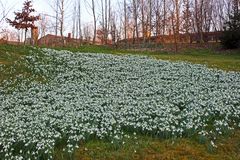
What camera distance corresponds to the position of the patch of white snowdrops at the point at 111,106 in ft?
30.9

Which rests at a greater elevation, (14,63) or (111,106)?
(14,63)

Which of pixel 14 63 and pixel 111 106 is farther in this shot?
pixel 14 63

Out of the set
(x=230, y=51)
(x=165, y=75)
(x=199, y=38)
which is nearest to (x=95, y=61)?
(x=165, y=75)

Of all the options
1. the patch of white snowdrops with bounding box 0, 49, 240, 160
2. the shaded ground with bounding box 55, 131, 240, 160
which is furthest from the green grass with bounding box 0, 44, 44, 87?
the shaded ground with bounding box 55, 131, 240, 160

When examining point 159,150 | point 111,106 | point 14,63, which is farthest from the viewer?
point 14,63

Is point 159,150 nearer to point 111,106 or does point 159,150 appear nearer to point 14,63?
point 111,106

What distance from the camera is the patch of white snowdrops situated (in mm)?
9431

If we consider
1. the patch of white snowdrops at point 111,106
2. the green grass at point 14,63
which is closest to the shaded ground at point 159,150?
the patch of white snowdrops at point 111,106

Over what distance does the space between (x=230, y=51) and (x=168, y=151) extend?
30.7 meters

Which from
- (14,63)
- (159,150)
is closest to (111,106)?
(159,150)

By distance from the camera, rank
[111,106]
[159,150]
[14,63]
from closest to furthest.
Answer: [159,150], [111,106], [14,63]

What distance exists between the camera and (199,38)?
51531 millimetres

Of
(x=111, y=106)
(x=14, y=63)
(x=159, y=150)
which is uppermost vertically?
(x=14, y=63)

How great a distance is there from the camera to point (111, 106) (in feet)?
39.2
